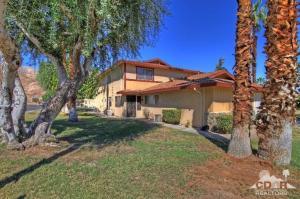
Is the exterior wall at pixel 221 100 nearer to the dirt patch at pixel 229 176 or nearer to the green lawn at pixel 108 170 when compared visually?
the green lawn at pixel 108 170

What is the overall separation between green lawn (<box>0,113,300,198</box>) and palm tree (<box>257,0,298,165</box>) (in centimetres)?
76

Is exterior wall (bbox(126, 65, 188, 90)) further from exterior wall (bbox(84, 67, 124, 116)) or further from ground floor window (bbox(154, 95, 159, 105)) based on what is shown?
ground floor window (bbox(154, 95, 159, 105))

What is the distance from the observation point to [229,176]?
256 inches

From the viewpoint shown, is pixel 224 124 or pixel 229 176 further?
pixel 224 124

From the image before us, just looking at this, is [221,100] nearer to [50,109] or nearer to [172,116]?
[172,116]

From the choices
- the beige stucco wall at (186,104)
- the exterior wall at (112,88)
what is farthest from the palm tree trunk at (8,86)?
the exterior wall at (112,88)

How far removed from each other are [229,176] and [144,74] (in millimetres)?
21421

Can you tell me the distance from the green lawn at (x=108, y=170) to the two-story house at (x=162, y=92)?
7393 millimetres

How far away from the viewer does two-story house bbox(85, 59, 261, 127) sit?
672 inches

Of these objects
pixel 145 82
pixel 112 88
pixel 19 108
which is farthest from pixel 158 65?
pixel 19 108

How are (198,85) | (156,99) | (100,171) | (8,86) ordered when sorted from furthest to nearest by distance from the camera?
(156,99) < (198,85) < (8,86) < (100,171)

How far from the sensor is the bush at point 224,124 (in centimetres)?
1471

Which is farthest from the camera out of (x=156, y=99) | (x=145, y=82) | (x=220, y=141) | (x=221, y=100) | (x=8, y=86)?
(x=145, y=82)

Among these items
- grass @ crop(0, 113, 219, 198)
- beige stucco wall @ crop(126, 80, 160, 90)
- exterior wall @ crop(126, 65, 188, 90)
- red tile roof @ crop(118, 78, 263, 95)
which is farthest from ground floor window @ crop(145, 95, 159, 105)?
grass @ crop(0, 113, 219, 198)
